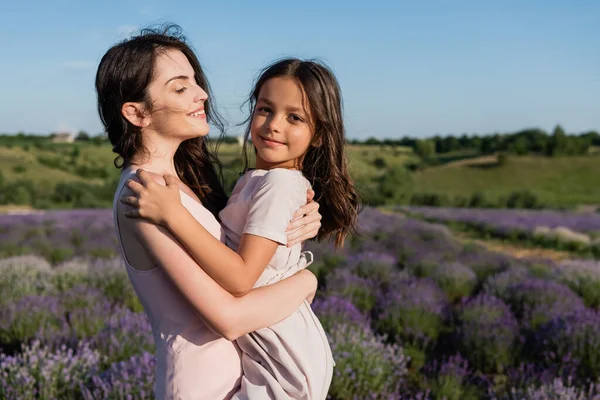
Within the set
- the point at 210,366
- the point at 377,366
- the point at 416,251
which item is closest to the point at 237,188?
the point at 210,366

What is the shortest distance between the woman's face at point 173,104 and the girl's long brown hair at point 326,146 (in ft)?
0.91

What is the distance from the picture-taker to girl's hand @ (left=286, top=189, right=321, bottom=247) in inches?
71.0

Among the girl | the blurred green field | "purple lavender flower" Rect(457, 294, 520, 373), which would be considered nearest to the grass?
the blurred green field

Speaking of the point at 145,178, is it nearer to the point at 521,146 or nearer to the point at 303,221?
the point at 303,221

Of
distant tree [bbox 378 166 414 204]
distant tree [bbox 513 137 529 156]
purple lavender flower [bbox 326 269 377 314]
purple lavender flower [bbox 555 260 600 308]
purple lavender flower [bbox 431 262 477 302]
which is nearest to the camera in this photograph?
purple lavender flower [bbox 326 269 377 314]

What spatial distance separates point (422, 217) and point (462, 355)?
1671 cm

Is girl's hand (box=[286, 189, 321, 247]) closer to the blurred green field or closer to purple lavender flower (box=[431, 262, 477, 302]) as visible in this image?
purple lavender flower (box=[431, 262, 477, 302])

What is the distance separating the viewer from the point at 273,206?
66.0 inches

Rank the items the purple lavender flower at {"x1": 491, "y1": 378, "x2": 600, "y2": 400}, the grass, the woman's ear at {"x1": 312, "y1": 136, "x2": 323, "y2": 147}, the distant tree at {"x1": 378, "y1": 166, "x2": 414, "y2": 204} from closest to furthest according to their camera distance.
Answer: the woman's ear at {"x1": 312, "y1": 136, "x2": 323, "y2": 147} → the purple lavender flower at {"x1": 491, "y1": 378, "x2": 600, "y2": 400} → the distant tree at {"x1": 378, "y1": 166, "x2": 414, "y2": 204} → the grass

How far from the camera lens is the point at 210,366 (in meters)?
1.66

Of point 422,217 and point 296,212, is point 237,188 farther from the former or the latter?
point 422,217

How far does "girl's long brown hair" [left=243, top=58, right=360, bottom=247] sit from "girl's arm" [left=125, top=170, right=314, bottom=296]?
0.57 meters

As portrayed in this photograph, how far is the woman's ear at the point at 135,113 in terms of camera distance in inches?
72.9

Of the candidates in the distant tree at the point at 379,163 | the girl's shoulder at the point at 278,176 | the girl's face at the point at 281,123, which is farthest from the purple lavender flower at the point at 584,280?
the distant tree at the point at 379,163
